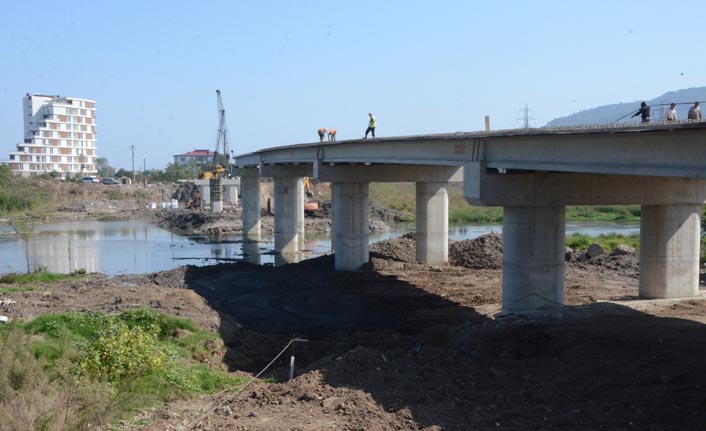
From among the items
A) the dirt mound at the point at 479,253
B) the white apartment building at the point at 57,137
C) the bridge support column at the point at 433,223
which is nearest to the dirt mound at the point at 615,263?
the dirt mound at the point at 479,253

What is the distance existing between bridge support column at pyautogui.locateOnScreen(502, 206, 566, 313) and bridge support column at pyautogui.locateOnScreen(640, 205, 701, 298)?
13.4 ft

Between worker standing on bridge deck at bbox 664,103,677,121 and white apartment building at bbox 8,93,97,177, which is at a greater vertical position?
white apartment building at bbox 8,93,97,177

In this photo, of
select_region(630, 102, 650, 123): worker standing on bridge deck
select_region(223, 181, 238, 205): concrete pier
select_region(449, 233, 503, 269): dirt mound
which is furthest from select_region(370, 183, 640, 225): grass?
select_region(630, 102, 650, 123): worker standing on bridge deck

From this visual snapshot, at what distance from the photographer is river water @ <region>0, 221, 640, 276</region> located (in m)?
45.3

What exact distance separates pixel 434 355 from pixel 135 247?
43.3 meters

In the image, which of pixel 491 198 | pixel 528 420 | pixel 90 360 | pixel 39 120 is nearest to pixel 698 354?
pixel 528 420

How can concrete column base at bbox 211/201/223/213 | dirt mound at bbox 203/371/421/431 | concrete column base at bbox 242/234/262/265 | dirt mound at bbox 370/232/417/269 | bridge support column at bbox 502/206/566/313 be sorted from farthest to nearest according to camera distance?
concrete column base at bbox 211/201/223/213 < concrete column base at bbox 242/234/262/265 < dirt mound at bbox 370/232/417/269 < bridge support column at bbox 502/206/566/313 < dirt mound at bbox 203/371/421/431

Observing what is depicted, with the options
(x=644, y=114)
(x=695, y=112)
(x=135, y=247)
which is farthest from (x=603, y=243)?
(x=135, y=247)

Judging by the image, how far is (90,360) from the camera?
52.2 feet

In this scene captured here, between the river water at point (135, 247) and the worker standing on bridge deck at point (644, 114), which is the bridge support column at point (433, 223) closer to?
the river water at point (135, 247)

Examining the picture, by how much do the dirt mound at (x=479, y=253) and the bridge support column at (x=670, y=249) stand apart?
11.6 m

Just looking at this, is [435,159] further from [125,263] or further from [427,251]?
[125,263]

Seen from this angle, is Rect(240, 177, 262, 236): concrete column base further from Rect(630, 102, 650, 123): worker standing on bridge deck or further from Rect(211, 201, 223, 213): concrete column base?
Rect(630, 102, 650, 123): worker standing on bridge deck

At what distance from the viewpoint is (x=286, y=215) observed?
52.7 metres
